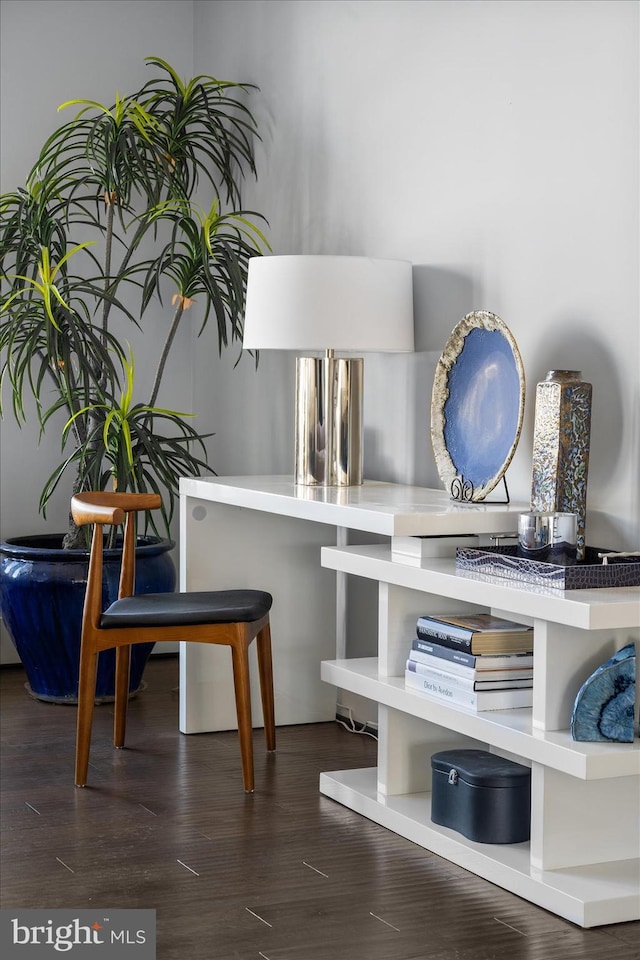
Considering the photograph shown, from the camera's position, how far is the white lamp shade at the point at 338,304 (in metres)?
3.27

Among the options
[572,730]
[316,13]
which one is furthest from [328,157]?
[572,730]

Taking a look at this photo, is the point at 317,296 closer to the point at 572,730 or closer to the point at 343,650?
Answer: the point at 343,650

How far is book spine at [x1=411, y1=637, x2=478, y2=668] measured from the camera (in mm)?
2576

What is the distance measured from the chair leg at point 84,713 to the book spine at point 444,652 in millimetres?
858

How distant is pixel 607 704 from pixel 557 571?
0.86 feet

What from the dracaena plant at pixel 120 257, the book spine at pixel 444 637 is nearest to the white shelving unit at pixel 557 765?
the book spine at pixel 444 637

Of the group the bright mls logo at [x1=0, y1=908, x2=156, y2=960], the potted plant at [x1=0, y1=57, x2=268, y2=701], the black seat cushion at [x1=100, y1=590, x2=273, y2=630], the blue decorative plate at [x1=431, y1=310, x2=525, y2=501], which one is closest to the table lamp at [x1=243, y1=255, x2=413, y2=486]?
the blue decorative plate at [x1=431, y1=310, x2=525, y2=501]

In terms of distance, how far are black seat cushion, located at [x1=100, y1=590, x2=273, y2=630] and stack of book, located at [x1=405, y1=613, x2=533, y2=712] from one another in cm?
56

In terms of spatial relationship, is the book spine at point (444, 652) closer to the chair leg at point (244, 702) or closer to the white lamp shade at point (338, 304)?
the chair leg at point (244, 702)

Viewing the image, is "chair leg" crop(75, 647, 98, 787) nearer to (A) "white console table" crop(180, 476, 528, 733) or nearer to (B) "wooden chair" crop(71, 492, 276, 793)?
(B) "wooden chair" crop(71, 492, 276, 793)

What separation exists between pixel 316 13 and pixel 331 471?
5.38ft

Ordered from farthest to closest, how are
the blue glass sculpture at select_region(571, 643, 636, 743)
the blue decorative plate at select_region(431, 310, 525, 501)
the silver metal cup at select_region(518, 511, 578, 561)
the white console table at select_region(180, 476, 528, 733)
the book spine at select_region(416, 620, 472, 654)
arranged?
1. the white console table at select_region(180, 476, 528, 733)
2. the blue decorative plate at select_region(431, 310, 525, 501)
3. the book spine at select_region(416, 620, 472, 654)
4. the silver metal cup at select_region(518, 511, 578, 561)
5. the blue glass sculpture at select_region(571, 643, 636, 743)

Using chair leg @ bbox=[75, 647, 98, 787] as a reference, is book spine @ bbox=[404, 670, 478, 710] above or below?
above

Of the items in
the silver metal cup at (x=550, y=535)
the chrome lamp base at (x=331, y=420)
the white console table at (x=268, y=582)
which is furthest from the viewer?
the white console table at (x=268, y=582)
